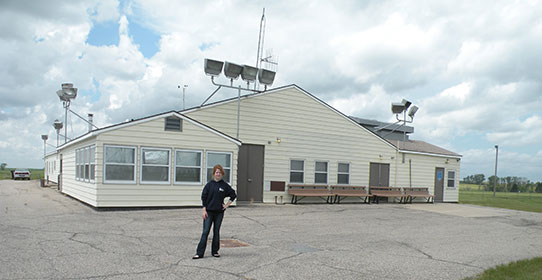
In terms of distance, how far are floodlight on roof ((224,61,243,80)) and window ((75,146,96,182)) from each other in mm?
5695

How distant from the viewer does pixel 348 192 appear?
1888 cm

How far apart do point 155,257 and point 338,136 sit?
1351 centimetres

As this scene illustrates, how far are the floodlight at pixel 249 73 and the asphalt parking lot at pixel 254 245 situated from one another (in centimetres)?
567

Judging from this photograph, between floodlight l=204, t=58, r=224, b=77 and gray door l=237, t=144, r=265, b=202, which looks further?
gray door l=237, t=144, r=265, b=202

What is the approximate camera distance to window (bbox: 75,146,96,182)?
14.0 m

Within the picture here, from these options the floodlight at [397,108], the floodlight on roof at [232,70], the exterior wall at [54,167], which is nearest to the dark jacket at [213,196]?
the floodlight on roof at [232,70]

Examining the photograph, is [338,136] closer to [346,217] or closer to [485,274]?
[346,217]

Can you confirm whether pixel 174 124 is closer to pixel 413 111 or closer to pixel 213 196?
pixel 213 196

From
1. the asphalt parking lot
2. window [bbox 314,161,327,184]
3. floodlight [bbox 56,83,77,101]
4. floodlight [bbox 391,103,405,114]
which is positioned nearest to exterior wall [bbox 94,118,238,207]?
the asphalt parking lot

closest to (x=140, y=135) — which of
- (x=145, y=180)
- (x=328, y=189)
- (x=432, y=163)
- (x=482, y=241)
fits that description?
(x=145, y=180)

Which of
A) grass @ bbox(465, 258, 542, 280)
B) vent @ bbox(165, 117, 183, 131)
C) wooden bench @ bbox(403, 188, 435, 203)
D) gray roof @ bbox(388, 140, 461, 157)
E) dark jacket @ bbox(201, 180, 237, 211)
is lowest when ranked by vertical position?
wooden bench @ bbox(403, 188, 435, 203)

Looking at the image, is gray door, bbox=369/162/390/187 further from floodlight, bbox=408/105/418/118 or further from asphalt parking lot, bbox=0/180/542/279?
asphalt parking lot, bbox=0/180/542/279

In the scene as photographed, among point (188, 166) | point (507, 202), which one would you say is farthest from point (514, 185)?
point (188, 166)

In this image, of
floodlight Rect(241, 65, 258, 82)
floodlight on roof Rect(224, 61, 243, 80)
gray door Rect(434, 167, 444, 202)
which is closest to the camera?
floodlight on roof Rect(224, 61, 243, 80)
